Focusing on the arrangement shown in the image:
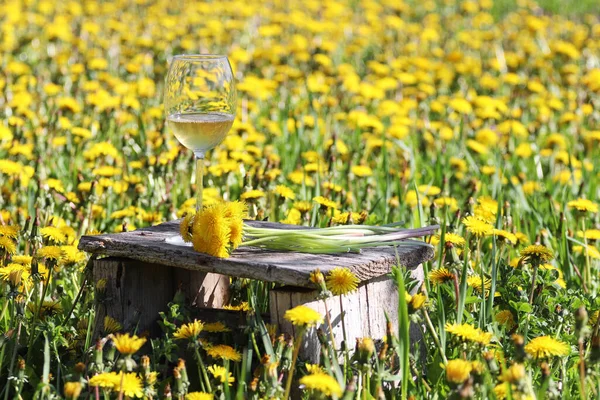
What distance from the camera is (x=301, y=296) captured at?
7.16 feet

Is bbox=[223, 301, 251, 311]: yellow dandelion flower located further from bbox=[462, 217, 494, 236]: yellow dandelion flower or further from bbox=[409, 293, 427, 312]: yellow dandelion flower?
bbox=[462, 217, 494, 236]: yellow dandelion flower

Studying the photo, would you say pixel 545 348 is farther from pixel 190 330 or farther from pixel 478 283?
pixel 190 330

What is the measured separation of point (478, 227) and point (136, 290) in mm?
929

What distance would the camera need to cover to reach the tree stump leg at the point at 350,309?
221cm

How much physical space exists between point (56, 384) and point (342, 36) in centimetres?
553

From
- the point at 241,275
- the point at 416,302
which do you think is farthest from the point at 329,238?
the point at 416,302

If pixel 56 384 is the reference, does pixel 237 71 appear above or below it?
above

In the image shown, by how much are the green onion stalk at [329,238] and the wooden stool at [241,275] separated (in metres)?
0.02

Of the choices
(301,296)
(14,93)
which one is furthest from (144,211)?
(14,93)

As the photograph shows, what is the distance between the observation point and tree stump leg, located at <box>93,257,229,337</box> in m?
2.41

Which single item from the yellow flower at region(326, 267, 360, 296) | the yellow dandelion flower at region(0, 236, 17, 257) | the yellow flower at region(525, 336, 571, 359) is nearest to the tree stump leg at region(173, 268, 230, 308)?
the yellow dandelion flower at region(0, 236, 17, 257)

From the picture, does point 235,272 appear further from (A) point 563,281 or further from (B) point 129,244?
(A) point 563,281

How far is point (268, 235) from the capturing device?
2422 millimetres

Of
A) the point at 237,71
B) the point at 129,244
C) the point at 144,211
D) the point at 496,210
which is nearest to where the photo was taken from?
the point at 129,244
